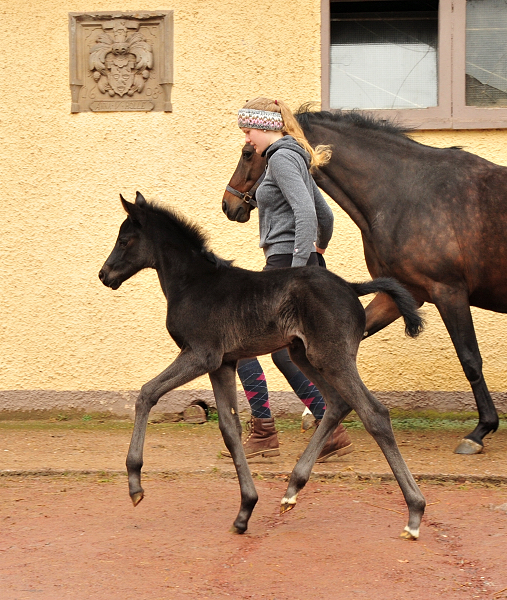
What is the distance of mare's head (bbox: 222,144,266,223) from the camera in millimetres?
5207

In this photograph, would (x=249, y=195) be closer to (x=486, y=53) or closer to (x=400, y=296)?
(x=400, y=296)

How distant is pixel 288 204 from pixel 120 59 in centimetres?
293

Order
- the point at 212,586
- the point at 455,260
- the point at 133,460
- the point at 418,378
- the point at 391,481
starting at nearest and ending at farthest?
the point at 212,586 → the point at 133,460 → the point at 391,481 → the point at 455,260 → the point at 418,378

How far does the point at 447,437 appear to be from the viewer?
6250mm

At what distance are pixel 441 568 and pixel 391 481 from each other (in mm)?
1460

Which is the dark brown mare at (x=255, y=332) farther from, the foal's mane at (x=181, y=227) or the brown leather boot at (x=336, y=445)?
the brown leather boot at (x=336, y=445)

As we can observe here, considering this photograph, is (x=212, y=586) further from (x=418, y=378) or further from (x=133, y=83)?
(x=133, y=83)

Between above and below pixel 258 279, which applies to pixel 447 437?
below

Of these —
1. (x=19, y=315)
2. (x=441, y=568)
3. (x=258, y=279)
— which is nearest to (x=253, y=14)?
(x=19, y=315)

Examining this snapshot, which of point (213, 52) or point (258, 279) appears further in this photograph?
point (213, 52)

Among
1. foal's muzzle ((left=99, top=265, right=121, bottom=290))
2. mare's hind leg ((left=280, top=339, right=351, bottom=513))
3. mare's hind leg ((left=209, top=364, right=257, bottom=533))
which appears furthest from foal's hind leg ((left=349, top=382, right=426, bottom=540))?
foal's muzzle ((left=99, top=265, right=121, bottom=290))

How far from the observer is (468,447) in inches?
223

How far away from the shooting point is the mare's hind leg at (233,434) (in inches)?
157

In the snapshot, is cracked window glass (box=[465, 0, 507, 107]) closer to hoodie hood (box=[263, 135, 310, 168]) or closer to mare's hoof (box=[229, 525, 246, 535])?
hoodie hood (box=[263, 135, 310, 168])
